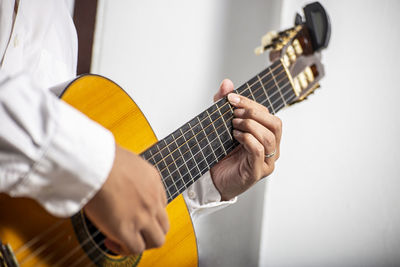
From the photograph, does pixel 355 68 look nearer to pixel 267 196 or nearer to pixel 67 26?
pixel 267 196

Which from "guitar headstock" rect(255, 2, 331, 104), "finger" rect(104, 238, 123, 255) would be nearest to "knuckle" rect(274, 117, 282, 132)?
"guitar headstock" rect(255, 2, 331, 104)

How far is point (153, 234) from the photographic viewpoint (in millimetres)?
416

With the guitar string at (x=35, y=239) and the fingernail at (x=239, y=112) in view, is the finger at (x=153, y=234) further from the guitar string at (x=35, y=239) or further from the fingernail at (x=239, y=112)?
the fingernail at (x=239, y=112)

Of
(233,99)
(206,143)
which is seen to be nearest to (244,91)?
(233,99)

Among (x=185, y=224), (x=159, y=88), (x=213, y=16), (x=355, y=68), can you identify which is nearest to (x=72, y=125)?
(x=185, y=224)

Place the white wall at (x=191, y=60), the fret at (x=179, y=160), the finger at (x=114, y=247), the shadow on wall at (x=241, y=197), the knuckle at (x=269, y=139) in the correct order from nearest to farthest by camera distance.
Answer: the finger at (x=114, y=247) → the fret at (x=179, y=160) → the knuckle at (x=269, y=139) → the white wall at (x=191, y=60) → the shadow on wall at (x=241, y=197)

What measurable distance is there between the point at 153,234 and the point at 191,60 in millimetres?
757

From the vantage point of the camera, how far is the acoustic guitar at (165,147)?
0.42m

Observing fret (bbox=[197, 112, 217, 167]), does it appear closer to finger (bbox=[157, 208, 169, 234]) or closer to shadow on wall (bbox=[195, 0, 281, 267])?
finger (bbox=[157, 208, 169, 234])

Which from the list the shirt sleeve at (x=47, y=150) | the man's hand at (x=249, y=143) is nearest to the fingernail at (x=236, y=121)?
the man's hand at (x=249, y=143)

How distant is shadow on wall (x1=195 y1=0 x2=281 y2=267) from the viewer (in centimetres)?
110

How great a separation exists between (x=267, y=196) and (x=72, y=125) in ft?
2.86

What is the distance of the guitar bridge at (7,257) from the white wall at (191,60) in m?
0.64

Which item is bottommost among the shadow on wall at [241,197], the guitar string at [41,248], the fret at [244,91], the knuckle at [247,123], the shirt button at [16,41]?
the shadow on wall at [241,197]
